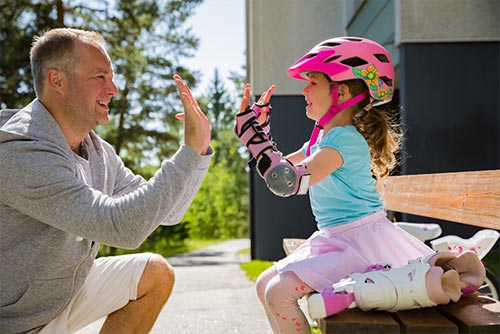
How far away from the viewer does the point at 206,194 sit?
1393 inches

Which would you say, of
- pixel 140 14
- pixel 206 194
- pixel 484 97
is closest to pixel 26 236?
pixel 484 97

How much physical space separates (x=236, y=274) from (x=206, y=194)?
24818 mm

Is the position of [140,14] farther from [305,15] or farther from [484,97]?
[484,97]

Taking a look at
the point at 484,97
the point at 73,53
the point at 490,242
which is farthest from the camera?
the point at 484,97

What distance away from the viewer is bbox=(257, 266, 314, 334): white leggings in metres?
2.63

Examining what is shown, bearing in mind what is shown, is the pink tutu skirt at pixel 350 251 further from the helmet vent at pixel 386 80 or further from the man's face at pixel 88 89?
the man's face at pixel 88 89

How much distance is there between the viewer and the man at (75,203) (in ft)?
8.35

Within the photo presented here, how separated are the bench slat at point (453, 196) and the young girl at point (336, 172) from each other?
33cm

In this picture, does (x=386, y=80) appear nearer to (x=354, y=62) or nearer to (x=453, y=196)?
(x=354, y=62)

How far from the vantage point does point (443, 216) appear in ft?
12.1

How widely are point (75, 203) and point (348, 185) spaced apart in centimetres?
118

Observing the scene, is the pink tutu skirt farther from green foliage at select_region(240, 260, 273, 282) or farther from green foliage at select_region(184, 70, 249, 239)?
green foliage at select_region(184, 70, 249, 239)

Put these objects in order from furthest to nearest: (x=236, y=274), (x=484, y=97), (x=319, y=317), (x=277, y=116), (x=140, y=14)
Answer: (x=140, y=14)
(x=277, y=116)
(x=236, y=274)
(x=484, y=97)
(x=319, y=317)

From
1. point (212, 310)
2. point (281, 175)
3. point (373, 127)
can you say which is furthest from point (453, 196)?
point (212, 310)
